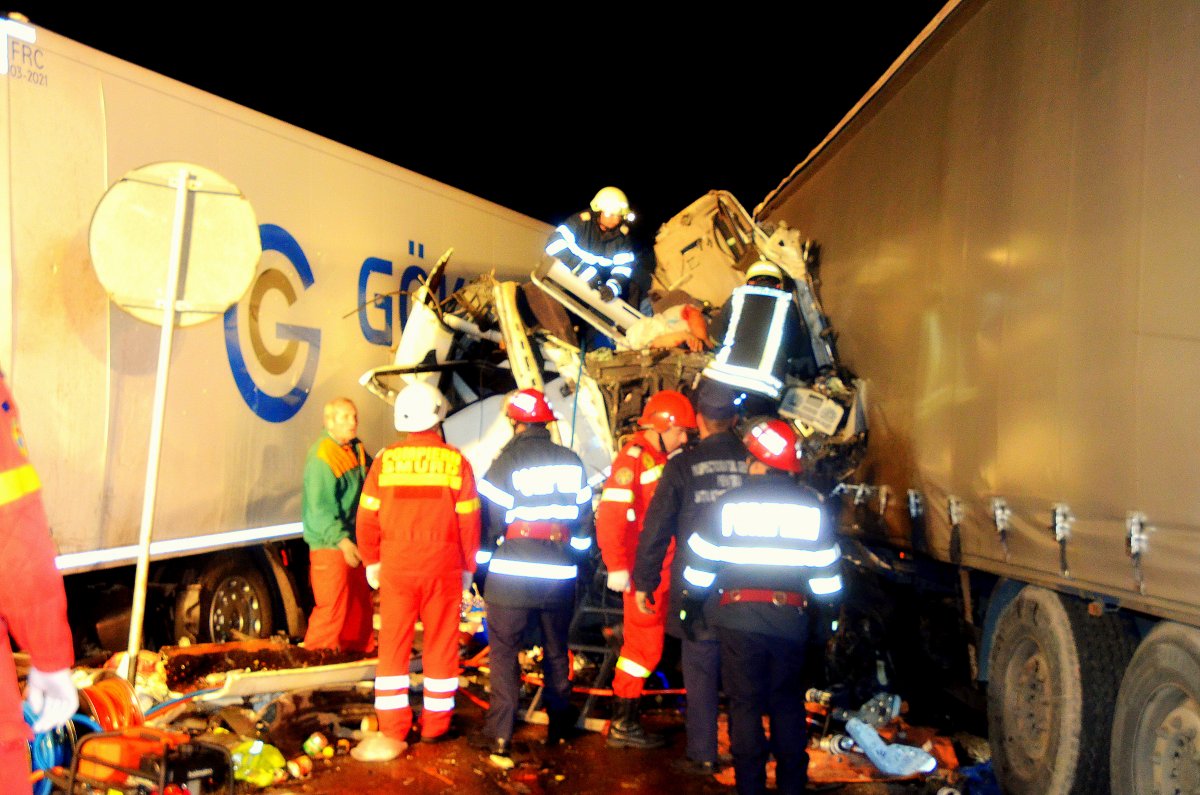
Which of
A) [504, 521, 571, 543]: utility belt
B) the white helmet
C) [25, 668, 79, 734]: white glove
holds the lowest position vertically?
[25, 668, 79, 734]: white glove

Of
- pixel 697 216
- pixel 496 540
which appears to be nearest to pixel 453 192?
pixel 697 216

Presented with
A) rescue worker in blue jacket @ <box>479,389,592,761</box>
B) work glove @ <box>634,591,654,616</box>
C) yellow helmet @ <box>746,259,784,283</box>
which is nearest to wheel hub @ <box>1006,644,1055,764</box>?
work glove @ <box>634,591,654,616</box>

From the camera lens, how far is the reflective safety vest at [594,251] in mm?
8047

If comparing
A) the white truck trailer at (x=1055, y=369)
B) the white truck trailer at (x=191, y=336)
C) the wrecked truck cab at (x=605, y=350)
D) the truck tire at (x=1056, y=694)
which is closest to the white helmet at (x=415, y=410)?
the white truck trailer at (x=191, y=336)

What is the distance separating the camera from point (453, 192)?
29.2 feet

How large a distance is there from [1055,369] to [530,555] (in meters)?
2.92

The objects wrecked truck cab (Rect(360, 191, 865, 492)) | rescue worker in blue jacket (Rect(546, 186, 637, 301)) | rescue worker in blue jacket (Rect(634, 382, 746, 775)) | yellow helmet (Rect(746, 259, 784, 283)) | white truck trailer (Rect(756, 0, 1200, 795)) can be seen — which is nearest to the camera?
white truck trailer (Rect(756, 0, 1200, 795))

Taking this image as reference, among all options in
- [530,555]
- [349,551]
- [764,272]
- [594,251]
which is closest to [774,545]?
[530,555]

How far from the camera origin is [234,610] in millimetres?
6824

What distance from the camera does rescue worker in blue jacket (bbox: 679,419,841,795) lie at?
4547 millimetres

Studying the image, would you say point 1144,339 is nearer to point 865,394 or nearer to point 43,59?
point 865,394

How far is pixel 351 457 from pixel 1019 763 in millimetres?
4444

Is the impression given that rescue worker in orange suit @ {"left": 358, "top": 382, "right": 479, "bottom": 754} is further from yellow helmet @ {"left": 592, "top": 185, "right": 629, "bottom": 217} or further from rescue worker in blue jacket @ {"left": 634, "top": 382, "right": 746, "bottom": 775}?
yellow helmet @ {"left": 592, "top": 185, "right": 629, "bottom": 217}

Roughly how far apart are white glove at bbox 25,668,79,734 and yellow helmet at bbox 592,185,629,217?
6.42 metres
